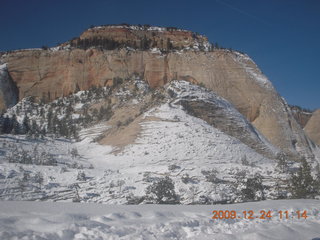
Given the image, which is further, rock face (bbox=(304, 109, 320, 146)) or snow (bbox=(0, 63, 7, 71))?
rock face (bbox=(304, 109, 320, 146))

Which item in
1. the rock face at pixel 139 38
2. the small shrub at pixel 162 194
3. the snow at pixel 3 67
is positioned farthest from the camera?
the rock face at pixel 139 38

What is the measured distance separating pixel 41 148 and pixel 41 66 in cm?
3611

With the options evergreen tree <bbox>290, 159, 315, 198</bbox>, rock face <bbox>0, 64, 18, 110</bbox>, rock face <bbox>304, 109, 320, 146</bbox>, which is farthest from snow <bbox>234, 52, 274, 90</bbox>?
rock face <bbox>0, 64, 18, 110</bbox>

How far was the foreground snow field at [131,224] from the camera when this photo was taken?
426cm

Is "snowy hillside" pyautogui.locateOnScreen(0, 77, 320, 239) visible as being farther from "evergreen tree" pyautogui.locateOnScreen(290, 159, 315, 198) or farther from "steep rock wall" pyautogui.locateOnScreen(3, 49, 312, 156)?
"steep rock wall" pyautogui.locateOnScreen(3, 49, 312, 156)

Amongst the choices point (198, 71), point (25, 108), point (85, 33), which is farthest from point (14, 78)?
point (198, 71)

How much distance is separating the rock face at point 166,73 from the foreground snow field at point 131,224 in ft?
107

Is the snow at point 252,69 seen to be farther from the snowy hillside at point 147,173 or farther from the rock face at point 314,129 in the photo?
the rock face at point 314,129

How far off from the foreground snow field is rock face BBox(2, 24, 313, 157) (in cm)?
3274

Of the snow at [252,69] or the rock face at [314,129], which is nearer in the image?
the snow at [252,69]

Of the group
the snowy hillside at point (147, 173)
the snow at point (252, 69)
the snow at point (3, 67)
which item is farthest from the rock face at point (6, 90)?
the snow at point (252, 69)

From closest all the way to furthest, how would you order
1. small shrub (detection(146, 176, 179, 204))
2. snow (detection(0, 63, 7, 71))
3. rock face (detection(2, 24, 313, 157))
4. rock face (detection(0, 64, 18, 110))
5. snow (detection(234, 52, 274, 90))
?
small shrub (detection(146, 176, 179, 204)) < rock face (detection(2, 24, 313, 157)) < snow (detection(234, 52, 274, 90)) < rock face (detection(0, 64, 18, 110)) < snow (detection(0, 63, 7, 71))

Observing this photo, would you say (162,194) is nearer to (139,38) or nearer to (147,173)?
(147,173)

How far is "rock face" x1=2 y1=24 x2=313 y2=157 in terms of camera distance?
131 ft
